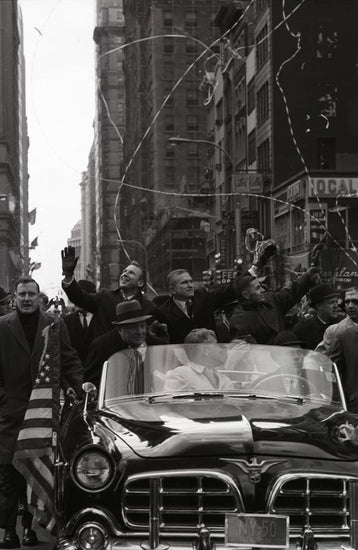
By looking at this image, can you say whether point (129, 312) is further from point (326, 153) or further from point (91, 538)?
point (326, 153)

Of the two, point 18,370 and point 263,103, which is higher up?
point 263,103

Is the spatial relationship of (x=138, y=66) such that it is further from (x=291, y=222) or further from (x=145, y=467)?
(x=145, y=467)

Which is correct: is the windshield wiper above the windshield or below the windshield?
below

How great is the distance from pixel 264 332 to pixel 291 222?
46.3 meters

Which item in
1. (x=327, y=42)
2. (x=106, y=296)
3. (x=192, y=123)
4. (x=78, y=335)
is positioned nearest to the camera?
(x=106, y=296)

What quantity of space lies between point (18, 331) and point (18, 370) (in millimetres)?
277

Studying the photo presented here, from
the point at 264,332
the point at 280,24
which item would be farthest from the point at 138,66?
the point at 264,332

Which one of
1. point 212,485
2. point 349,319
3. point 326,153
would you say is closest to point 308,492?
point 212,485

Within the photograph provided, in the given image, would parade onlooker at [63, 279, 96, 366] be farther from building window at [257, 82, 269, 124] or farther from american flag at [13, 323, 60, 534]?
building window at [257, 82, 269, 124]

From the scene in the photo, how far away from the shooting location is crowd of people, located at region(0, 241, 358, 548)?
28.7 feet

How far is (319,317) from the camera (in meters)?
11.7

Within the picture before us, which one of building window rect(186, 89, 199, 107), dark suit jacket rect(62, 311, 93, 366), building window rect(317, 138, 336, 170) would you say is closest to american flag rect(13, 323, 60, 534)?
dark suit jacket rect(62, 311, 93, 366)

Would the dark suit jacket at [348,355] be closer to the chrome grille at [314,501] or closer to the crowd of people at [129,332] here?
the crowd of people at [129,332]

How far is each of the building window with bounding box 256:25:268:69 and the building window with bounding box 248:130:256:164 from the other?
13.1ft
